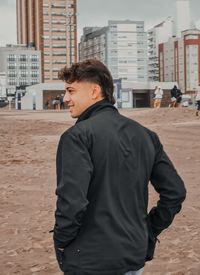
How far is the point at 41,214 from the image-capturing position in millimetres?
8211

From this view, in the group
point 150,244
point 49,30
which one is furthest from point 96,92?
point 49,30

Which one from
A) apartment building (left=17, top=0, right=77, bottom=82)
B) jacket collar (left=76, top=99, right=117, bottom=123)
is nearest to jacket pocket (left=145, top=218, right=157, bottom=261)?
jacket collar (left=76, top=99, right=117, bottom=123)

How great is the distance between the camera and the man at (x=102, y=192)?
2617 millimetres

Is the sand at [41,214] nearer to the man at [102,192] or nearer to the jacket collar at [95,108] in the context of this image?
the man at [102,192]

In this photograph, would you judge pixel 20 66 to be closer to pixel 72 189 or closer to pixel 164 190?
pixel 164 190

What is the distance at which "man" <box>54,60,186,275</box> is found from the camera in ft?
8.59

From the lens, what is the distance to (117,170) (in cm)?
269

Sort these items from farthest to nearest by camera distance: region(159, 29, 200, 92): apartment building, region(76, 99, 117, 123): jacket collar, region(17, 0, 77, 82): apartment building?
region(17, 0, 77, 82): apartment building, region(159, 29, 200, 92): apartment building, region(76, 99, 117, 123): jacket collar

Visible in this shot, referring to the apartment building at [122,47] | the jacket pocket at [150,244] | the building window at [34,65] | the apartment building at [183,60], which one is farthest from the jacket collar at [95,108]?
the building window at [34,65]

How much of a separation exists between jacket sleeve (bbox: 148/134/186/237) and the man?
82 millimetres

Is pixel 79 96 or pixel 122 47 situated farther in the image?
pixel 122 47

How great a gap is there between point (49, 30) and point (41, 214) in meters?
180

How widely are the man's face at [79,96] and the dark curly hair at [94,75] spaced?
0.09 feet

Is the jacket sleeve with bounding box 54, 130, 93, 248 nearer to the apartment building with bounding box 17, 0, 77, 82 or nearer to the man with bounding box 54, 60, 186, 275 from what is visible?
the man with bounding box 54, 60, 186, 275
